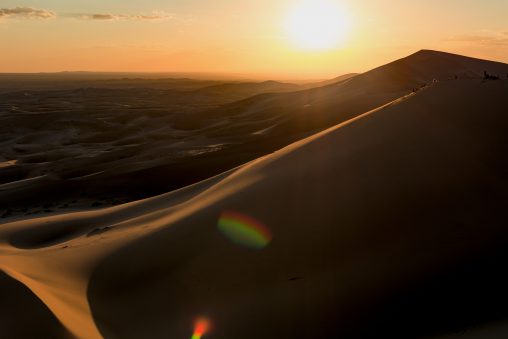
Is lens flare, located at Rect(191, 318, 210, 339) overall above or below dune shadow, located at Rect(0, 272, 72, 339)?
below

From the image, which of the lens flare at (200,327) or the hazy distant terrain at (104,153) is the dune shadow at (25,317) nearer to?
the lens flare at (200,327)

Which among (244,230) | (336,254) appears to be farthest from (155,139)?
(336,254)

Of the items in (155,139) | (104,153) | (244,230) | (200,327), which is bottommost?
(155,139)

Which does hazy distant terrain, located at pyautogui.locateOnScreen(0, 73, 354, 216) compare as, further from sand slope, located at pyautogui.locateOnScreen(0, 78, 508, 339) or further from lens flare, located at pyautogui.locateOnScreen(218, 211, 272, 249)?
lens flare, located at pyautogui.locateOnScreen(218, 211, 272, 249)

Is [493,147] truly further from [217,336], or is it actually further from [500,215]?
[217,336]

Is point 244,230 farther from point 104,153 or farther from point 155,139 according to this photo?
point 155,139

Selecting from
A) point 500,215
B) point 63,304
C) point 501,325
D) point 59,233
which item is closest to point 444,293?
point 501,325

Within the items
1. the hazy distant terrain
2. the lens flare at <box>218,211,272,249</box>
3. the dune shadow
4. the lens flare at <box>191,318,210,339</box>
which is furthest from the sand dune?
the dune shadow

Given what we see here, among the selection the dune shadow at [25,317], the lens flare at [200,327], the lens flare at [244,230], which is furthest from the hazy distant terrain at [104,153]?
the lens flare at [200,327]
